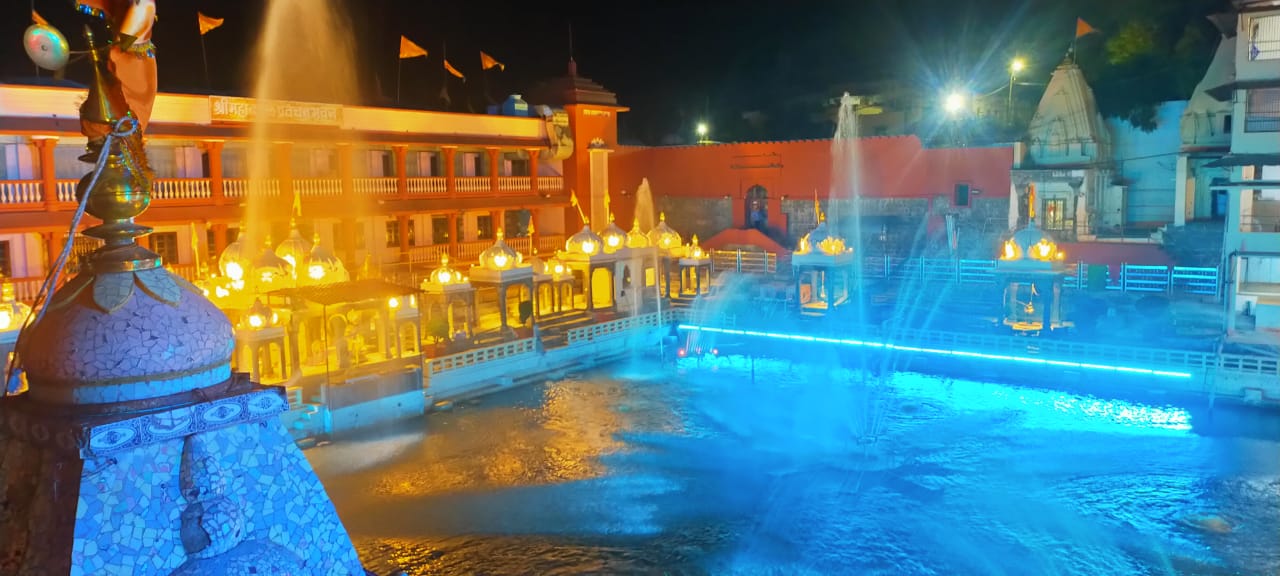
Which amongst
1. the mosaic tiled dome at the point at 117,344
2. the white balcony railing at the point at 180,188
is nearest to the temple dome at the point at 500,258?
the white balcony railing at the point at 180,188

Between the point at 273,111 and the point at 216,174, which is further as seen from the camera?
the point at 273,111

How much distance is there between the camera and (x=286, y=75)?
1204 inches

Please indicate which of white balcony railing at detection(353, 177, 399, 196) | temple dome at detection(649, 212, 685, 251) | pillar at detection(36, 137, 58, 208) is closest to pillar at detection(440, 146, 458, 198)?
white balcony railing at detection(353, 177, 399, 196)

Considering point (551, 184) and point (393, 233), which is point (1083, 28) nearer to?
point (551, 184)

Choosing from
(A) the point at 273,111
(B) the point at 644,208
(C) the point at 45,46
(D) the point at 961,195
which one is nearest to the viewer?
(C) the point at 45,46

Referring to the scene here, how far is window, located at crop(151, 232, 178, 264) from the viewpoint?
2561 cm

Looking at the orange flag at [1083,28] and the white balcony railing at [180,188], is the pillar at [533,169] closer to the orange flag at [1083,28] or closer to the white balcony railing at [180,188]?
the white balcony railing at [180,188]

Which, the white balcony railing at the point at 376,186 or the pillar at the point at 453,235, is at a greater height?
the white balcony railing at the point at 376,186

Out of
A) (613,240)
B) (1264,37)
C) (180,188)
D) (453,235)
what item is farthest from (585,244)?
(1264,37)

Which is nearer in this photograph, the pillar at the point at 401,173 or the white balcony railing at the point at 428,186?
the pillar at the point at 401,173

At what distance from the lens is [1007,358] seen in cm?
2297

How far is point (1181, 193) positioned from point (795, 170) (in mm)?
13918

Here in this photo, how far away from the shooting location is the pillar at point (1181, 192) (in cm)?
3092

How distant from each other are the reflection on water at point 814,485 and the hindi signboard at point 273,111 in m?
11.3
